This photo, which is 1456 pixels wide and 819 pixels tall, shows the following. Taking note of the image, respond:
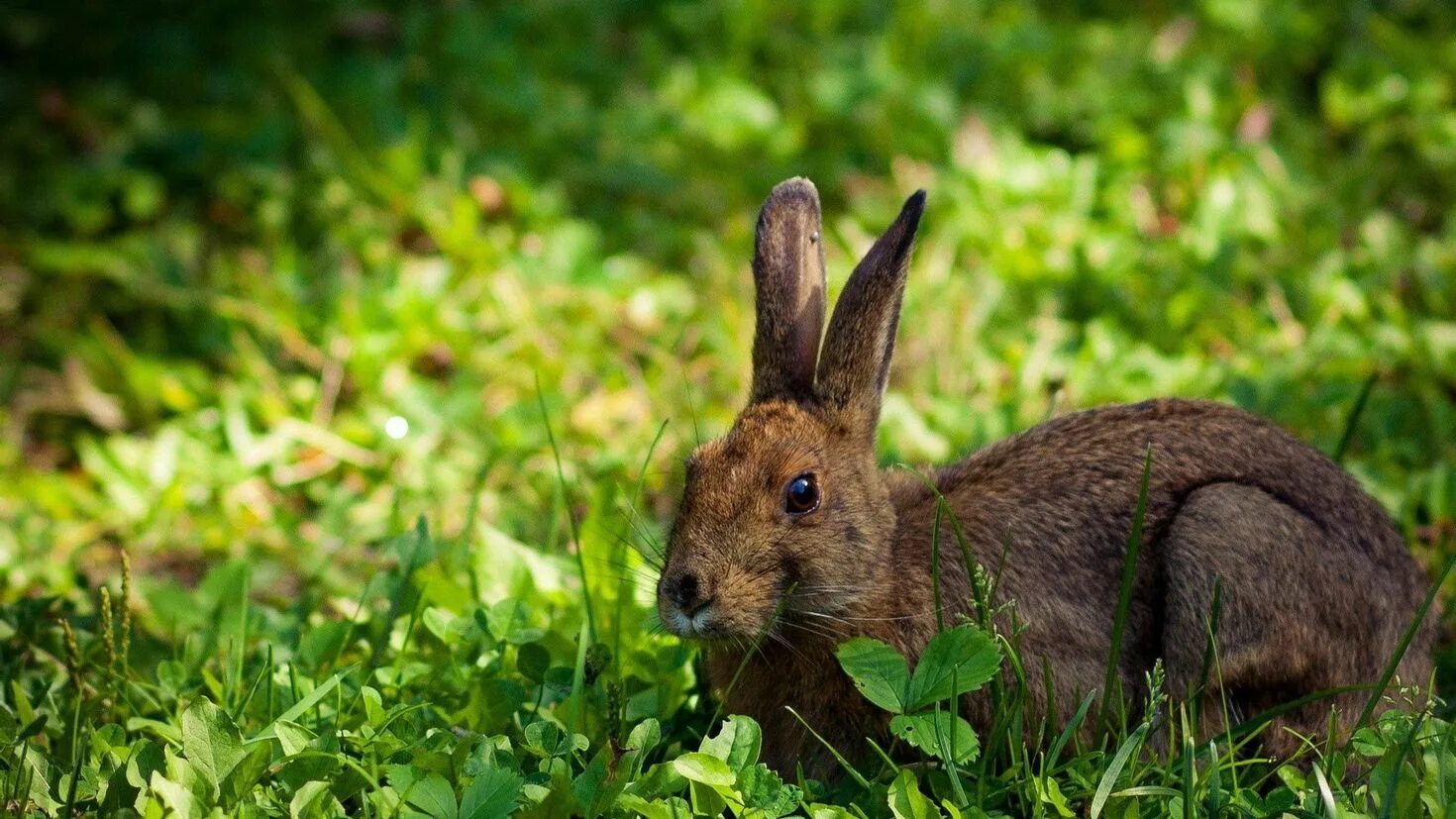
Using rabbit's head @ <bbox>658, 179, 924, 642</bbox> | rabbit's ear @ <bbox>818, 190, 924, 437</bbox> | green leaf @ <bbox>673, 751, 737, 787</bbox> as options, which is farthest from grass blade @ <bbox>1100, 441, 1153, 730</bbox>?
green leaf @ <bbox>673, 751, 737, 787</bbox>

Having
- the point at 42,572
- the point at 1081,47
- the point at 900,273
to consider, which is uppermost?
the point at 1081,47

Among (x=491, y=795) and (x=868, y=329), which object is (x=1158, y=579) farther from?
(x=491, y=795)

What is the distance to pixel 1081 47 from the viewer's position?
7250 millimetres

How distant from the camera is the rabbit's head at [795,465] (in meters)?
3.52

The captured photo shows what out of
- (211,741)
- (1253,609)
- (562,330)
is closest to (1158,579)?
(1253,609)

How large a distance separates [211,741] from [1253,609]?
2241 millimetres

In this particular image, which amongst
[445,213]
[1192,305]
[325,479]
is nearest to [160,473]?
[325,479]

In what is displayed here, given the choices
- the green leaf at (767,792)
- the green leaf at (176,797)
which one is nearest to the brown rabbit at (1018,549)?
the green leaf at (767,792)

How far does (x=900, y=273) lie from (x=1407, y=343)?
249 cm

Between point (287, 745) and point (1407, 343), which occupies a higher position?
point (1407, 343)

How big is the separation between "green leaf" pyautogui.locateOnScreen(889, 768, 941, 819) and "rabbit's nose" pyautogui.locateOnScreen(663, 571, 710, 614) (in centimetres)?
61

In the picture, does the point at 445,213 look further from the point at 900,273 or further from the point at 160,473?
the point at 900,273

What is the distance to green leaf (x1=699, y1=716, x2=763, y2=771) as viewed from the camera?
10.4ft

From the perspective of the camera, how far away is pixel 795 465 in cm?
367
